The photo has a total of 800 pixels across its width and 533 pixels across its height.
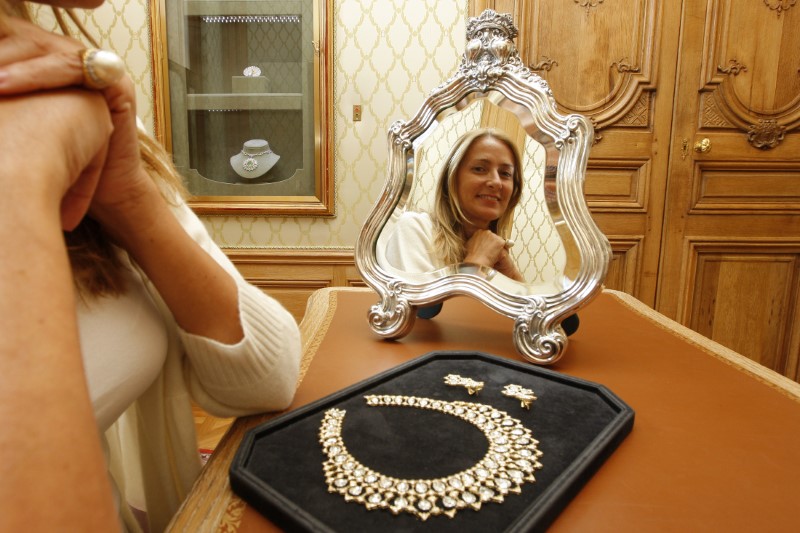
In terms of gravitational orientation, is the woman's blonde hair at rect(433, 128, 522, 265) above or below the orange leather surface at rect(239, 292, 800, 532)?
above

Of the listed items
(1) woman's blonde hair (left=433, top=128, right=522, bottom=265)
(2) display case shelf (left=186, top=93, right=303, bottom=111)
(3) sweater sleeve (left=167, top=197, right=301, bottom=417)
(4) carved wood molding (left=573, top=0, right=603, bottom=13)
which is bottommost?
(3) sweater sleeve (left=167, top=197, right=301, bottom=417)

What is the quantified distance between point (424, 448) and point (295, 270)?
72.5 inches

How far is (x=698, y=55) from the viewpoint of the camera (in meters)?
1.90

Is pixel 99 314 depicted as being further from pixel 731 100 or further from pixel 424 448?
pixel 731 100

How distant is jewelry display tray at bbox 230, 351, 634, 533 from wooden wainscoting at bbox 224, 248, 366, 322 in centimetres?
157

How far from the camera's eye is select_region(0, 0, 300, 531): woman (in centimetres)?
24

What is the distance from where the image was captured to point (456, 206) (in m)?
0.90

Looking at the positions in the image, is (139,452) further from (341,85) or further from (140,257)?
(341,85)

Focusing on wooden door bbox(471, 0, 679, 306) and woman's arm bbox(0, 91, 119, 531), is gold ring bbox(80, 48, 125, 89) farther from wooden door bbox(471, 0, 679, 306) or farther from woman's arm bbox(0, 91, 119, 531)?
wooden door bbox(471, 0, 679, 306)

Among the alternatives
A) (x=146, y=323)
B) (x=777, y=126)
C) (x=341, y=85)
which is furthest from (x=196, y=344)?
(x=777, y=126)

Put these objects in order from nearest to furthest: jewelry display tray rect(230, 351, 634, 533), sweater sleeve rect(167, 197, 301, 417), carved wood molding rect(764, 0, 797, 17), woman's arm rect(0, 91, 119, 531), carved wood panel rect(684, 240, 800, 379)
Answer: woman's arm rect(0, 91, 119, 531) < jewelry display tray rect(230, 351, 634, 533) < sweater sleeve rect(167, 197, 301, 417) < carved wood molding rect(764, 0, 797, 17) < carved wood panel rect(684, 240, 800, 379)

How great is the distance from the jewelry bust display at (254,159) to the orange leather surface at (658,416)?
132 centimetres

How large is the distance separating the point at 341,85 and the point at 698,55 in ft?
4.71

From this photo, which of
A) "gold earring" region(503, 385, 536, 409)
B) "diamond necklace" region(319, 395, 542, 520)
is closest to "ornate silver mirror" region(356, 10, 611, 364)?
"gold earring" region(503, 385, 536, 409)
